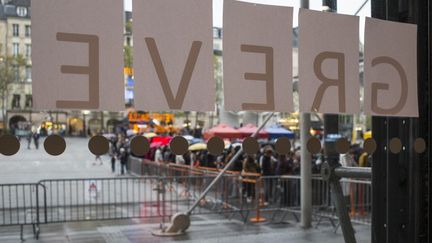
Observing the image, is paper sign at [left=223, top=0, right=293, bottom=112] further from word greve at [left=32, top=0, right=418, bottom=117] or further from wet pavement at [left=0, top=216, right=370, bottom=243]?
wet pavement at [left=0, top=216, right=370, bottom=243]

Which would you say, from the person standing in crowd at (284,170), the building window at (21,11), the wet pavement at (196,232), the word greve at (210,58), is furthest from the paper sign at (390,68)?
the person standing in crowd at (284,170)

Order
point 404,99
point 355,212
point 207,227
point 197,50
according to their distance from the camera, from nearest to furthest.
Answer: point 197,50, point 404,99, point 207,227, point 355,212

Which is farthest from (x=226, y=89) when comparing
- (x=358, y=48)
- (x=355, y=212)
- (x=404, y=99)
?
(x=355, y=212)

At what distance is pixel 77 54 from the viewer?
195cm

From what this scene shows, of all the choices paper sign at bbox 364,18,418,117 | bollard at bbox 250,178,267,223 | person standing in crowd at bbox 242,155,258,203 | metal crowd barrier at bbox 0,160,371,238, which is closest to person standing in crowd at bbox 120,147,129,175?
metal crowd barrier at bbox 0,160,371,238

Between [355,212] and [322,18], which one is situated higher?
[322,18]

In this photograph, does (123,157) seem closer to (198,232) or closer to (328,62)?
(198,232)

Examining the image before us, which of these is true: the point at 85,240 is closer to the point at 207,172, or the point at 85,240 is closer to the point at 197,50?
the point at 207,172

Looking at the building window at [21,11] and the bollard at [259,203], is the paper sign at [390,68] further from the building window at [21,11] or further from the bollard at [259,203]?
the bollard at [259,203]

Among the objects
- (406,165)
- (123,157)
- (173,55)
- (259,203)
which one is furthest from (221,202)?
(123,157)

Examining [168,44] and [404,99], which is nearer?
[168,44]

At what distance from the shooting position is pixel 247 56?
2268mm

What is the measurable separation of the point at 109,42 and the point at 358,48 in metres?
1.35

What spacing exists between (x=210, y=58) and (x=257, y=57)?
24 cm
